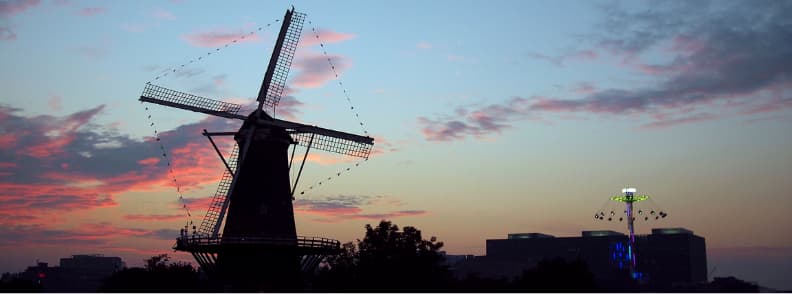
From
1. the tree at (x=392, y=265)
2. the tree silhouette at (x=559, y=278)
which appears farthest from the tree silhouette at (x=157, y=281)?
the tree silhouette at (x=559, y=278)

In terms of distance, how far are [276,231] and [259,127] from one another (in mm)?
7763

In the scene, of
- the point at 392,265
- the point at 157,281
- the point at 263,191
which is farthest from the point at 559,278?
the point at 157,281

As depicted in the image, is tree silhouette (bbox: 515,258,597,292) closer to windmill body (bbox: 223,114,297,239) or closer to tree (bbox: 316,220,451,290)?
tree (bbox: 316,220,451,290)

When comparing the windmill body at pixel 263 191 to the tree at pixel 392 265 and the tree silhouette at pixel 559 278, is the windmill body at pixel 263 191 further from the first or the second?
the tree silhouette at pixel 559 278

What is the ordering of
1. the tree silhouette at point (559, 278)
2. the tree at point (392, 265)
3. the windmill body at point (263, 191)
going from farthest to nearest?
the tree at point (392, 265) → the tree silhouette at point (559, 278) → the windmill body at point (263, 191)

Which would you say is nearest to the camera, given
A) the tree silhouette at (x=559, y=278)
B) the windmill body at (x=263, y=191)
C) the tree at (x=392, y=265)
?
the windmill body at (x=263, y=191)

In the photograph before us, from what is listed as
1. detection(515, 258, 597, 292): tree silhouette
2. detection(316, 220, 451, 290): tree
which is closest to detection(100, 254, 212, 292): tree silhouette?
detection(316, 220, 451, 290): tree

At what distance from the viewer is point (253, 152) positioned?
5819 centimetres

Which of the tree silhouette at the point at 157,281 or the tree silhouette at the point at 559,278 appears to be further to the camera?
the tree silhouette at the point at 157,281

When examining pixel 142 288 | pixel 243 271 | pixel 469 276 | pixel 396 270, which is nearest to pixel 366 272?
pixel 396 270

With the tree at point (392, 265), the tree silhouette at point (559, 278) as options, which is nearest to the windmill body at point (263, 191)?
the tree at point (392, 265)

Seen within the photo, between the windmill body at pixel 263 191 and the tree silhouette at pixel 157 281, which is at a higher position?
the windmill body at pixel 263 191

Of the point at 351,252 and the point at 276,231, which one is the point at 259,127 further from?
the point at 351,252

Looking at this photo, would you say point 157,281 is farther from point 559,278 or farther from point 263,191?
point 559,278
